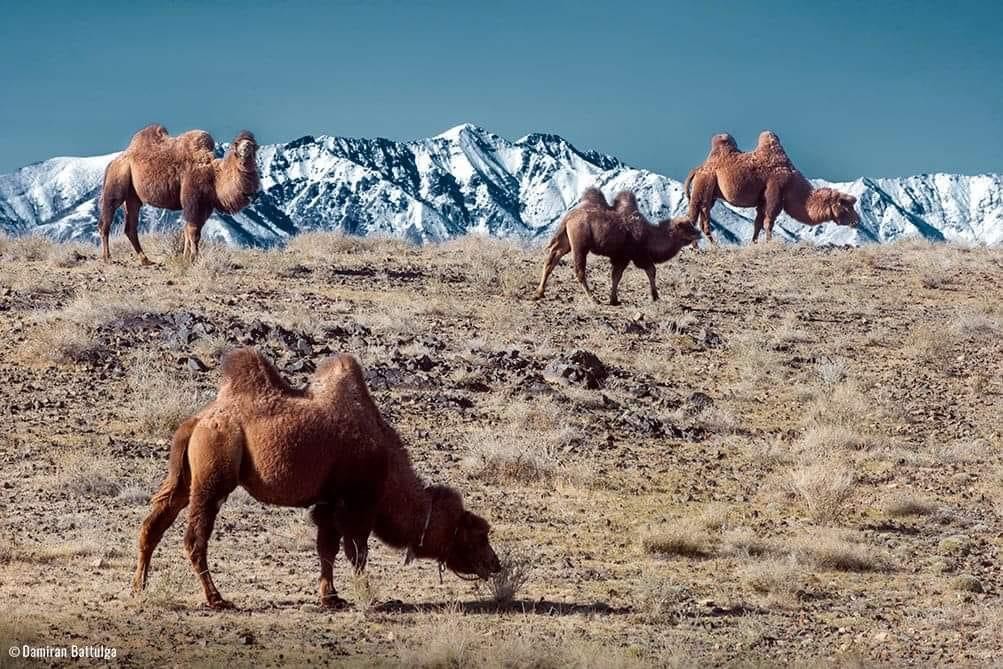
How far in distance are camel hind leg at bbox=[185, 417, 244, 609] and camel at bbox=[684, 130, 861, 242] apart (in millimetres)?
24679

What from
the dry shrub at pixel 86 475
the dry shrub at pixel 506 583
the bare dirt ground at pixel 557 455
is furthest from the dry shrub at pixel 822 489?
the dry shrub at pixel 86 475

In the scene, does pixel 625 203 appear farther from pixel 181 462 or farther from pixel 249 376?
pixel 181 462

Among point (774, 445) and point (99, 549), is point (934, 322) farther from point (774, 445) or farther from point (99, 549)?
point (99, 549)

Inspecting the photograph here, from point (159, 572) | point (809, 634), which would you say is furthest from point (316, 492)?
point (809, 634)

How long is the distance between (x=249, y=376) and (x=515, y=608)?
249 cm

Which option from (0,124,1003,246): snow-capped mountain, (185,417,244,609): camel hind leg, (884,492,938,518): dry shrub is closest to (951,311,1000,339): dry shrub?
(884,492,938,518): dry shrub

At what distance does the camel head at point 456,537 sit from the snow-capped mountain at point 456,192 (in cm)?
12525

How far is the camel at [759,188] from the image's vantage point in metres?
33.5

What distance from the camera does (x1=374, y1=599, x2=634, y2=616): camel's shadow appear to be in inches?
395

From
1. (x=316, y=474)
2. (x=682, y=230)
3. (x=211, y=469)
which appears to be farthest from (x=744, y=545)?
(x=682, y=230)

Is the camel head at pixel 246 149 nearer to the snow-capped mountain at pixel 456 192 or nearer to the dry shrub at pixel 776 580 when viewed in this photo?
the dry shrub at pixel 776 580

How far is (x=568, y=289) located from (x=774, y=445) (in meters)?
9.36

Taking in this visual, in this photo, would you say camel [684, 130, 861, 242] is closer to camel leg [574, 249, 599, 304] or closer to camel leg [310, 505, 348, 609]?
camel leg [574, 249, 599, 304]

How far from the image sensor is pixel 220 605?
31.9 ft
